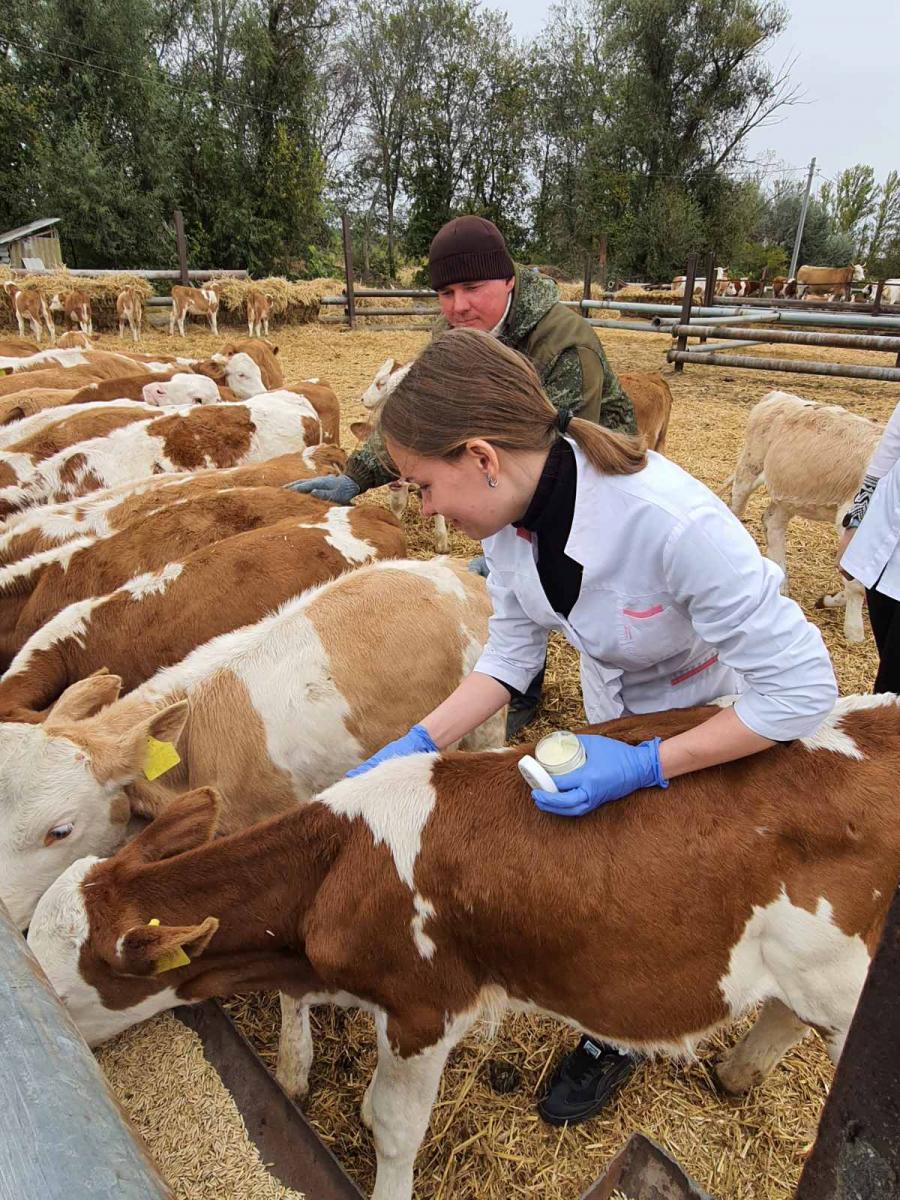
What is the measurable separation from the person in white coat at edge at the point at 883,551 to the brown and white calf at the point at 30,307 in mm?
17172

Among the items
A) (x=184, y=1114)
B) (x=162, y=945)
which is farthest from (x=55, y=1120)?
(x=184, y=1114)

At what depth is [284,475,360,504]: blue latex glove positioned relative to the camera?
15.8 ft

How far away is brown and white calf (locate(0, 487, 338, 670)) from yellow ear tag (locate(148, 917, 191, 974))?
2.62 m

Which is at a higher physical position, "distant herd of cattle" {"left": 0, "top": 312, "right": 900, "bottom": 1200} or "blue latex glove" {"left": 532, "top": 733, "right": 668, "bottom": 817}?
"blue latex glove" {"left": 532, "top": 733, "right": 668, "bottom": 817}

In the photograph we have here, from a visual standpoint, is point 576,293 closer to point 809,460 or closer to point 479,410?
point 809,460

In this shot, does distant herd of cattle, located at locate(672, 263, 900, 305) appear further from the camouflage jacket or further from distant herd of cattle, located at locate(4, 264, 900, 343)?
the camouflage jacket

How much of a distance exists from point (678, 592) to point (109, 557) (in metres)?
3.60

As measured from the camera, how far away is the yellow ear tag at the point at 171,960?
185 cm

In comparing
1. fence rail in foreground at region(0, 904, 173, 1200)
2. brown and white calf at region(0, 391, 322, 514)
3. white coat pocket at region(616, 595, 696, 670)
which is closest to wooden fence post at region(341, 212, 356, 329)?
brown and white calf at region(0, 391, 322, 514)

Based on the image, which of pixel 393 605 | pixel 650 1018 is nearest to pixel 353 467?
pixel 393 605

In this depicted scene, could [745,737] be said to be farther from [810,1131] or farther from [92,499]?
[92,499]

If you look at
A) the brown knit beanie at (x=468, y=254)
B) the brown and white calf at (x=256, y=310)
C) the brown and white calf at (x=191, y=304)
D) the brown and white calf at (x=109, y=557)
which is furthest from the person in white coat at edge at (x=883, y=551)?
the brown and white calf at (x=191, y=304)

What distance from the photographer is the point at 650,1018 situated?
1808mm

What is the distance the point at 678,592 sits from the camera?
5.46 ft
